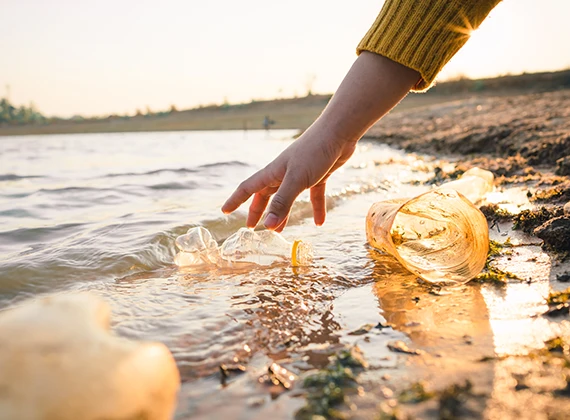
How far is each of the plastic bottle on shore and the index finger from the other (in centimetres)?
64

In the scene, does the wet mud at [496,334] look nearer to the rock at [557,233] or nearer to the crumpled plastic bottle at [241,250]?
the rock at [557,233]

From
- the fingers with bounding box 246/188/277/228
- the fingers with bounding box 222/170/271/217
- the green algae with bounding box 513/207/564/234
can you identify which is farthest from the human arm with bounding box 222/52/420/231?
the green algae with bounding box 513/207/564/234

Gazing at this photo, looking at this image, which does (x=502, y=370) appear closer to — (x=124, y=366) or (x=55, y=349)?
(x=124, y=366)

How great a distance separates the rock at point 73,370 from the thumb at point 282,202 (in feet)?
2.70

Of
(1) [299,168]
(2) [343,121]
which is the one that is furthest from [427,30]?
(1) [299,168]

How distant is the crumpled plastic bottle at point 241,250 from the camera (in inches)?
112

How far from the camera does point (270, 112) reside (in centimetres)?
5397

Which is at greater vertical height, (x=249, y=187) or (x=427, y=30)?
(x=427, y=30)

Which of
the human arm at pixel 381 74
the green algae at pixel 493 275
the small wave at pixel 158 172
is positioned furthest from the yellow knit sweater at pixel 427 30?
the small wave at pixel 158 172

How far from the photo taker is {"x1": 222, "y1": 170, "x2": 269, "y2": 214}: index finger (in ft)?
6.76

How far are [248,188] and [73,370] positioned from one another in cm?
125

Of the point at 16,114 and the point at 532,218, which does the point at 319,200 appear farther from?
the point at 16,114

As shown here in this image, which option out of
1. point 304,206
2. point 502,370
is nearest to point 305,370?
point 502,370

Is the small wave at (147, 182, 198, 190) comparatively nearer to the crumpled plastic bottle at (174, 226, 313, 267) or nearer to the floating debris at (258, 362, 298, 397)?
the crumpled plastic bottle at (174, 226, 313, 267)
